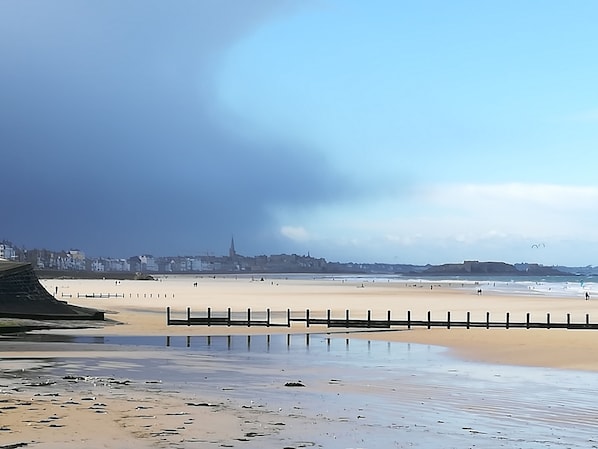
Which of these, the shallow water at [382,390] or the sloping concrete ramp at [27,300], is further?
the sloping concrete ramp at [27,300]

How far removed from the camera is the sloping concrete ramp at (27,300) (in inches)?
1711

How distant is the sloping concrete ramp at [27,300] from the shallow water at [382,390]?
10383 millimetres

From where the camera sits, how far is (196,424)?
1480 cm

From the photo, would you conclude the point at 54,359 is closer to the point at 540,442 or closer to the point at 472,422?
the point at 472,422

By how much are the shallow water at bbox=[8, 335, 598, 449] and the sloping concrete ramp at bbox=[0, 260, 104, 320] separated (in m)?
10.4

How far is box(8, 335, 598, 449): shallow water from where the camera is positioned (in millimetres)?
14484

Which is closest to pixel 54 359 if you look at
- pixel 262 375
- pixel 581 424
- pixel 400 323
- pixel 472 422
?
pixel 262 375

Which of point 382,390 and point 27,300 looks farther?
point 27,300

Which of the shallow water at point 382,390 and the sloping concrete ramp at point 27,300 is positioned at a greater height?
the sloping concrete ramp at point 27,300

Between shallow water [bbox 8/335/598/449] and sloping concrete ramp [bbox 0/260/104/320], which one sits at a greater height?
sloping concrete ramp [bbox 0/260/104/320]

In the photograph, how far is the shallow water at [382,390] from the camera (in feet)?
47.5

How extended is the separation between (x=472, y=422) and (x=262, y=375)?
8.87 meters

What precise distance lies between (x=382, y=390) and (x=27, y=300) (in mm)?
30576

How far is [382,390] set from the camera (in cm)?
2047
